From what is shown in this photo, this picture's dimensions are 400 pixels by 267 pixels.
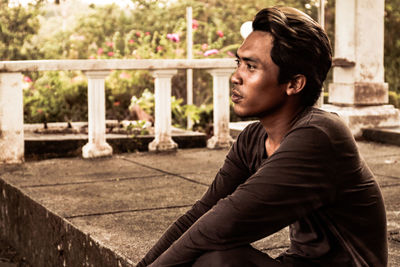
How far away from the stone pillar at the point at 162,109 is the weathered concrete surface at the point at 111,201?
168 mm

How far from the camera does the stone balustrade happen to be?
20.0 feet

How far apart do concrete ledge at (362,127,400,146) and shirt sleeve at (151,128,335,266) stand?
5.49 meters

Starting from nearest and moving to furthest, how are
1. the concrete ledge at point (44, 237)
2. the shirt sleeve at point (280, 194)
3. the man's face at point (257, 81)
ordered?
the shirt sleeve at point (280, 194), the man's face at point (257, 81), the concrete ledge at point (44, 237)

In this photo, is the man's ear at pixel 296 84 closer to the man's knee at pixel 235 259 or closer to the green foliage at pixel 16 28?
the man's knee at pixel 235 259

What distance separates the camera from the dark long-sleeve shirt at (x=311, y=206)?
6.76 feet

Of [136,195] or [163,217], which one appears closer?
[163,217]

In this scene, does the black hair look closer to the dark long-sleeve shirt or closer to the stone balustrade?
the dark long-sleeve shirt

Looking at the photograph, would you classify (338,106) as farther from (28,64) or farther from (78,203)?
(78,203)

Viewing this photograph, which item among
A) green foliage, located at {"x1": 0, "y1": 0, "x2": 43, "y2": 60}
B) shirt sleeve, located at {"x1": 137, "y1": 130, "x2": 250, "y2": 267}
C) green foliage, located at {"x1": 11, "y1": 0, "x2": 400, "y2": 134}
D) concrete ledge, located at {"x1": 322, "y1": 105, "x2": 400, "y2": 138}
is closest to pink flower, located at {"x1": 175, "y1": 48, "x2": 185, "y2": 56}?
green foliage, located at {"x1": 11, "y1": 0, "x2": 400, "y2": 134}

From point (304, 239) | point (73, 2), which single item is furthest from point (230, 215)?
point (73, 2)

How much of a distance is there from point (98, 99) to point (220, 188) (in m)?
4.06

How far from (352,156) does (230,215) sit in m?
0.37

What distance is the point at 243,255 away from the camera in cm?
214

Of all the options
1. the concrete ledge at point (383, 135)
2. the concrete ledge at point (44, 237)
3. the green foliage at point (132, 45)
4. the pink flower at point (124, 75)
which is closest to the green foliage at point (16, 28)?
the green foliage at point (132, 45)
